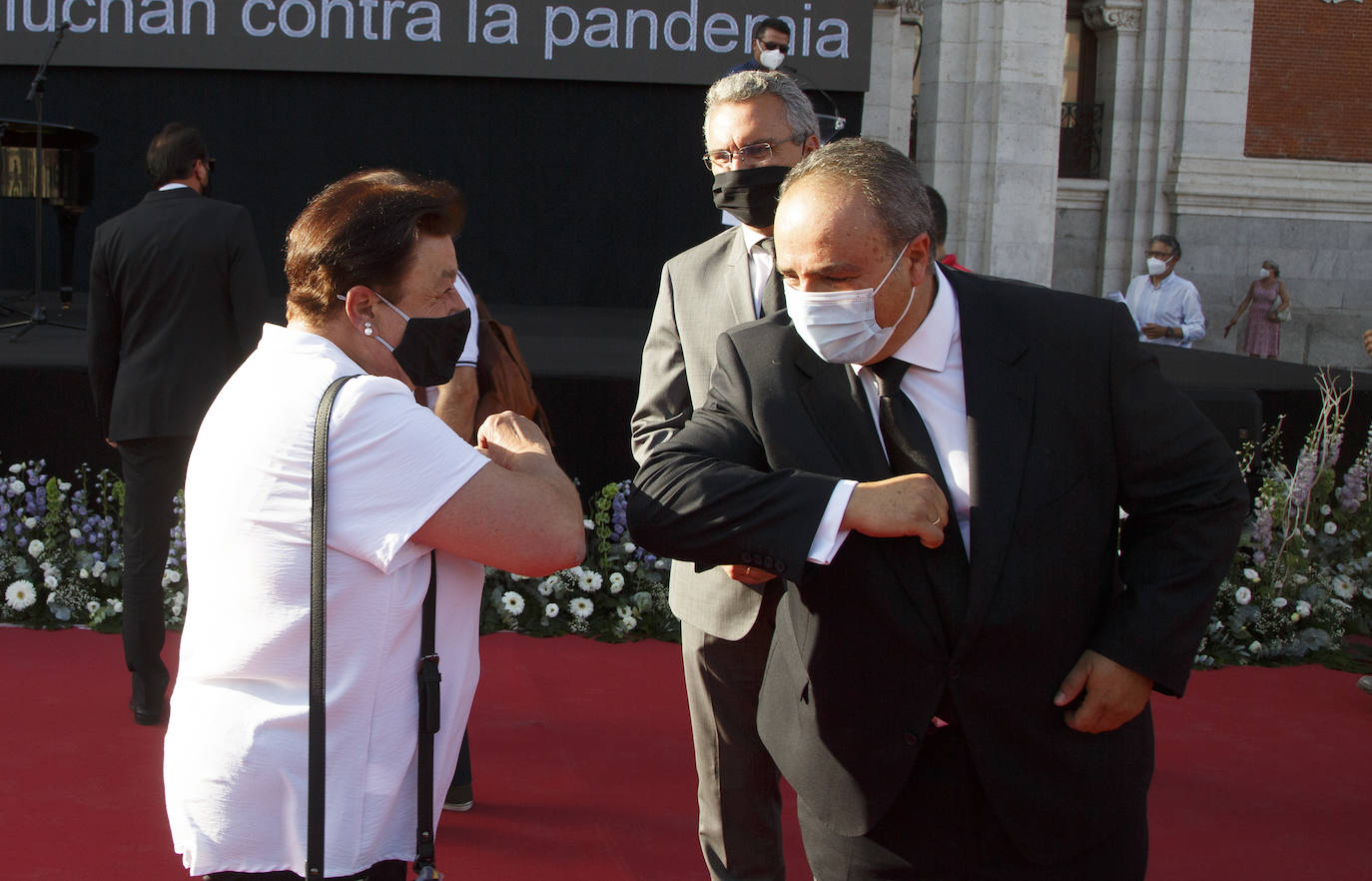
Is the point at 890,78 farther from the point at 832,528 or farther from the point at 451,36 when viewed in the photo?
the point at 832,528

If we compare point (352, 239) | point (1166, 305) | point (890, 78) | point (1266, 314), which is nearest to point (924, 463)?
point (352, 239)

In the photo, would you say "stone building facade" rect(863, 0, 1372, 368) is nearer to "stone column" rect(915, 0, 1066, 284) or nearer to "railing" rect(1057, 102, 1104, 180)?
"railing" rect(1057, 102, 1104, 180)

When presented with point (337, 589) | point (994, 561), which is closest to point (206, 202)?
point (337, 589)

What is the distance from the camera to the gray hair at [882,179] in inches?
64.5

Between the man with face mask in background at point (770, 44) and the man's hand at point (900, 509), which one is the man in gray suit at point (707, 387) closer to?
the man's hand at point (900, 509)

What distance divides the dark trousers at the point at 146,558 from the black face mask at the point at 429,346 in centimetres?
250

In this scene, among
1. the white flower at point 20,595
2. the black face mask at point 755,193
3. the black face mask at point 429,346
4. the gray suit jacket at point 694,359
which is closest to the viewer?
the black face mask at point 429,346

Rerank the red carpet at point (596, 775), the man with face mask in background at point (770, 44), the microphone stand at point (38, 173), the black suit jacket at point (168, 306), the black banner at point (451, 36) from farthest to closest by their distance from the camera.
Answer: the black banner at point (451, 36)
the microphone stand at point (38, 173)
the man with face mask in background at point (770, 44)
the black suit jacket at point (168, 306)
the red carpet at point (596, 775)

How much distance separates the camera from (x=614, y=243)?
1197cm

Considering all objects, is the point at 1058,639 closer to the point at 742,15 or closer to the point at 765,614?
the point at 765,614

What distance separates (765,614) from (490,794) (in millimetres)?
1544

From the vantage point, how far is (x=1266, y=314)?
14188 millimetres

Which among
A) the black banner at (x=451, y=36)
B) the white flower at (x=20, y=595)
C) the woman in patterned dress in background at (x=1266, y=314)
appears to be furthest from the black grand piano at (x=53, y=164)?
the woman in patterned dress in background at (x=1266, y=314)

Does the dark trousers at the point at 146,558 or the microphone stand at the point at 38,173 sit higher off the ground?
the microphone stand at the point at 38,173
